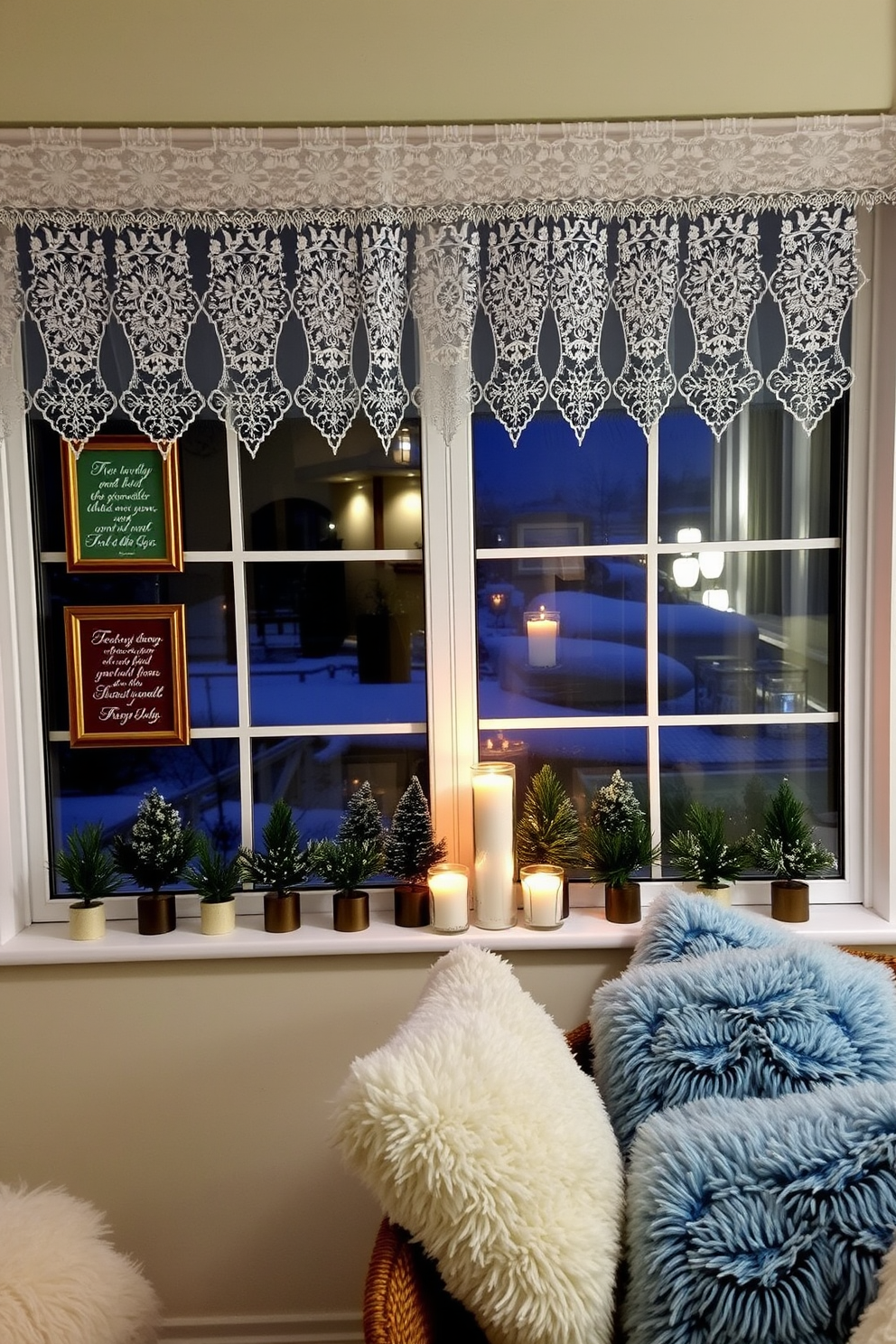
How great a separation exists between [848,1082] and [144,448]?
168 cm

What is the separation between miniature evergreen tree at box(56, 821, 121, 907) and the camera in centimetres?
194

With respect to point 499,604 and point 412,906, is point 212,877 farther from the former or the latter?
point 499,604

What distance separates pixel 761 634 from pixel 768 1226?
1.23 meters

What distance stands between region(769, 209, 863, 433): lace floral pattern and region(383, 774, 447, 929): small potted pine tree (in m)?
1.04

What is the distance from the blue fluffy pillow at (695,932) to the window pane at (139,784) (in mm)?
907

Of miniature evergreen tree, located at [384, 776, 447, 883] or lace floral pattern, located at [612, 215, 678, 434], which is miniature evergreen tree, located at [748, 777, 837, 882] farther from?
lace floral pattern, located at [612, 215, 678, 434]

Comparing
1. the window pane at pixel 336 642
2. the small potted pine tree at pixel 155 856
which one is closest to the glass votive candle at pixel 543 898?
the window pane at pixel 336 642

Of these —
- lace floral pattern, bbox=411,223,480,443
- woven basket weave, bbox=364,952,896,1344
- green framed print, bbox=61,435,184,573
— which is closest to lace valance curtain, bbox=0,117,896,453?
lace floral pattern, bbox=411,223,480,443

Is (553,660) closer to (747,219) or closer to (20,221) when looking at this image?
(747,219)

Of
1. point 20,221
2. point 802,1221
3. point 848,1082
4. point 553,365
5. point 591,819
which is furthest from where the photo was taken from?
point 591,819

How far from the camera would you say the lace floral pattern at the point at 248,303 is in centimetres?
179

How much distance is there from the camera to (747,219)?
1839 millimetres

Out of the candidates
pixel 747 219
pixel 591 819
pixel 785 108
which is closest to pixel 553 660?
pixel 591 819

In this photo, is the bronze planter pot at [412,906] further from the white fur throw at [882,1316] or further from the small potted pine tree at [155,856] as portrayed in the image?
the white fur throw at [882,1316]
